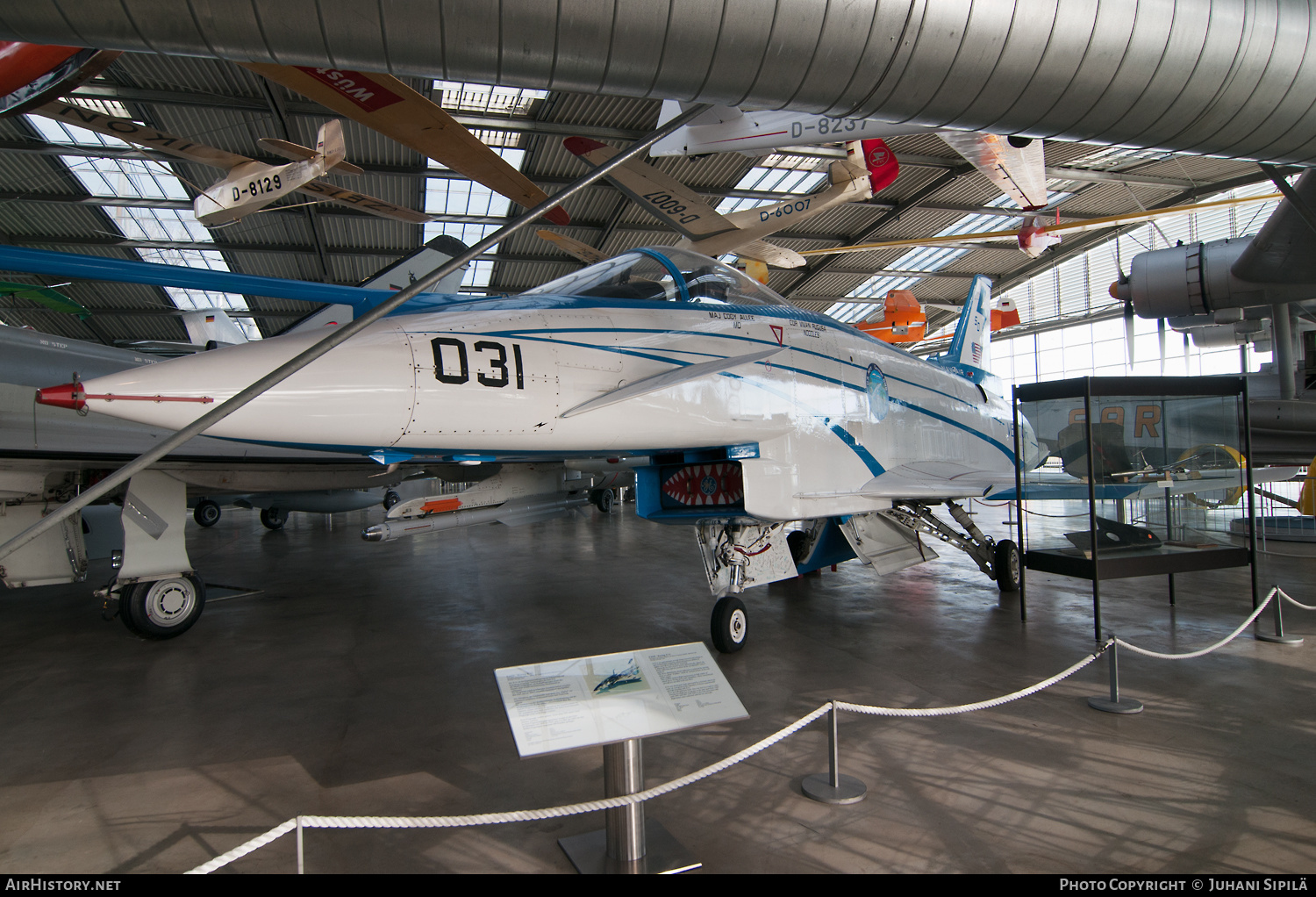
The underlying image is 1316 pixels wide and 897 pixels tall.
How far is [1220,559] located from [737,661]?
414 centimetres

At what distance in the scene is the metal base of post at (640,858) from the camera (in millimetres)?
2604

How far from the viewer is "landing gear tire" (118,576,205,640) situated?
20.7ft

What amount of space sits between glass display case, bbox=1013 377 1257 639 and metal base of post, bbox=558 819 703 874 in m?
4.19

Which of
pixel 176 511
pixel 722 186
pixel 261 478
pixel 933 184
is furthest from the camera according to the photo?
pixel 933 184

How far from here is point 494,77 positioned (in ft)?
7.70

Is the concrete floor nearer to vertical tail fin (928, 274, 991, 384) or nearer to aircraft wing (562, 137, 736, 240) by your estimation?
vertical tail fin (928, 274, 991, 384)

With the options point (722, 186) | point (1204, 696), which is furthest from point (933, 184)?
point (1204, 696)

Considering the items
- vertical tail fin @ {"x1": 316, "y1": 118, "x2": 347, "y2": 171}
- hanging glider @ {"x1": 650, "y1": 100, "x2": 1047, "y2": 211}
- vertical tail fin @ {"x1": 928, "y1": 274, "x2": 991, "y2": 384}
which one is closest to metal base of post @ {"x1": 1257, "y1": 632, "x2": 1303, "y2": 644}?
vertical tail fin @ {"x1": 928, "y1": 274, "x2": 991, "y2": 384}

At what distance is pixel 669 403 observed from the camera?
4.38 m

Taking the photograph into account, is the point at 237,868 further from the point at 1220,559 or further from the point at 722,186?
the point at 722,186

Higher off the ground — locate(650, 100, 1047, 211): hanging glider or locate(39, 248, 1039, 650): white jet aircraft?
locate(650, 100, 1047, 211): hanging glider

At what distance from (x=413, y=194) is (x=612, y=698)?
18.7m

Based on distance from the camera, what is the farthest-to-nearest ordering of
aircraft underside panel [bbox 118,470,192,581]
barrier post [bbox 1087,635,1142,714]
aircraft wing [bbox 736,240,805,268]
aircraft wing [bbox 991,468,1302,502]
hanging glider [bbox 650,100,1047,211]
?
aircraft wing [bbox 736,240,805,268], hanging glider [bbox 650,100,1047,211], aircraft underside panel [bbox 118,470,192,581], aircraft wing [bbox 991,468,1302,502], barrier post [bbox 1087,635,1142,714]

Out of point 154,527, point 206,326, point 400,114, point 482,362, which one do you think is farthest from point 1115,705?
point 206,326
